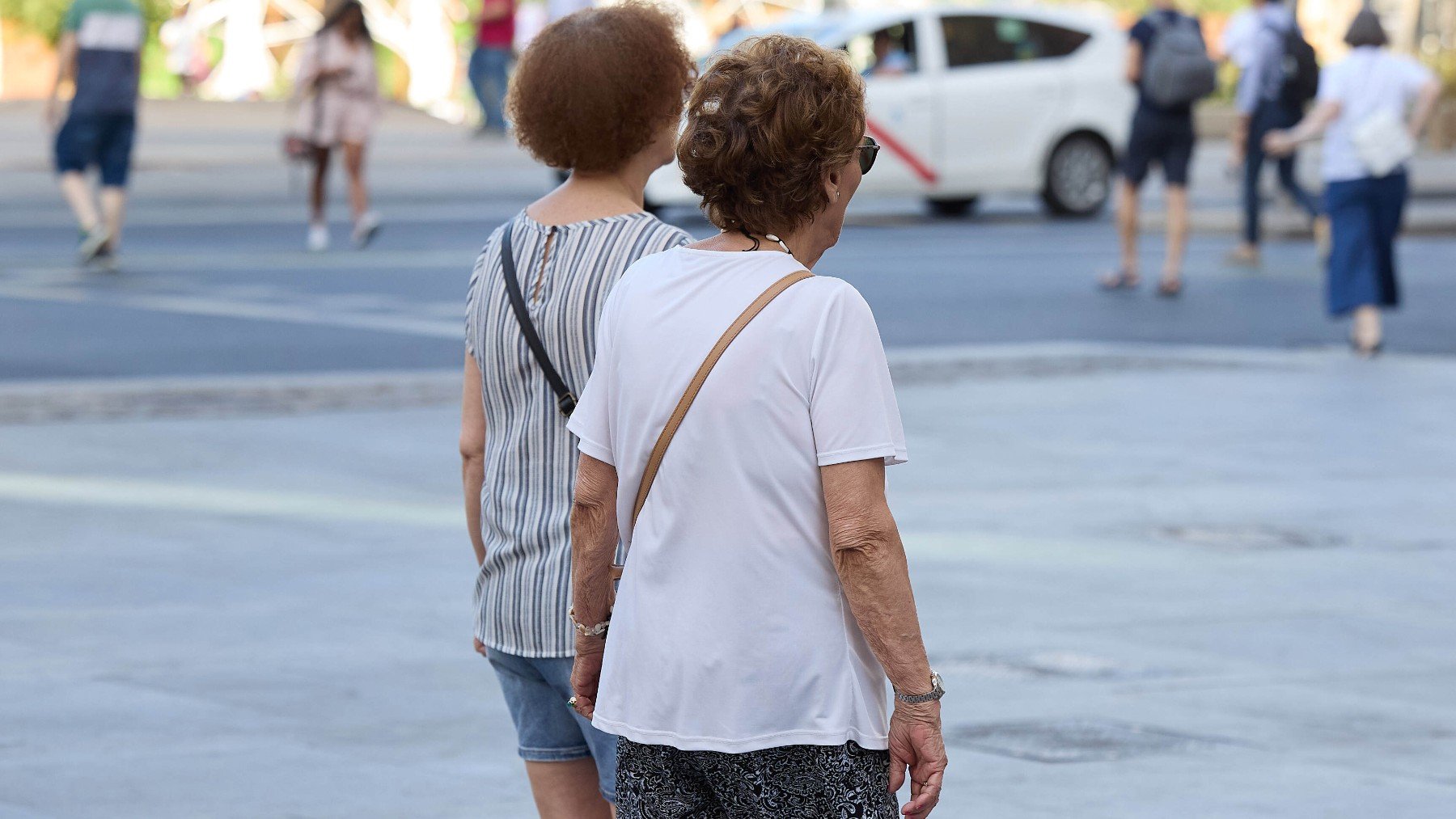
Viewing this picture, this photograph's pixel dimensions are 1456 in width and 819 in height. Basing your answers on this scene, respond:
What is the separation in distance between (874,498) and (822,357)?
0.17 m

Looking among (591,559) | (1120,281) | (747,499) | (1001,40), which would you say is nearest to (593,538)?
(591,559)

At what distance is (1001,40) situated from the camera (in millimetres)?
21266

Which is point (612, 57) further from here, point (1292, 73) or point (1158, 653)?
point (1292, 73)

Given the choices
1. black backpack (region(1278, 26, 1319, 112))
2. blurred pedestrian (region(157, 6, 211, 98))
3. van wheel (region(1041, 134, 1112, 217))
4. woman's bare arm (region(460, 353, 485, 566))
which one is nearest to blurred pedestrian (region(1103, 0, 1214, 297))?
black backpack (region(1278, 26, 1319, 112))

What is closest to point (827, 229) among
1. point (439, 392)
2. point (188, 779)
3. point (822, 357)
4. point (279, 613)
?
point (822, 357)

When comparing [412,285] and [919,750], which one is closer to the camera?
[919,750]

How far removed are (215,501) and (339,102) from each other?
1003 centimetres

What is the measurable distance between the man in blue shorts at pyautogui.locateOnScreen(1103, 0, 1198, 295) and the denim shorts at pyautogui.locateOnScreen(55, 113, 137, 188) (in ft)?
21.5

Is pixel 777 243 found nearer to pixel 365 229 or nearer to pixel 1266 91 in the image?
pixel 365 229

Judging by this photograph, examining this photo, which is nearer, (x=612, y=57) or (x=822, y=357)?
(x=822, y=357)

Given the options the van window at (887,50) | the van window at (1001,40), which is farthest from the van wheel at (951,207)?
the van window at (887,50)

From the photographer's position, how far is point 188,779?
4.61 meters

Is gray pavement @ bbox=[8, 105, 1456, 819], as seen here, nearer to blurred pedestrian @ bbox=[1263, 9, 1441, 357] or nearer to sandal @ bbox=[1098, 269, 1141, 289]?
sandal @ bbox=[1098, 269, 1141, 289]

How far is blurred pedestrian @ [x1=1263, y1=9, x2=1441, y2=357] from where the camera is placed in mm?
11492
